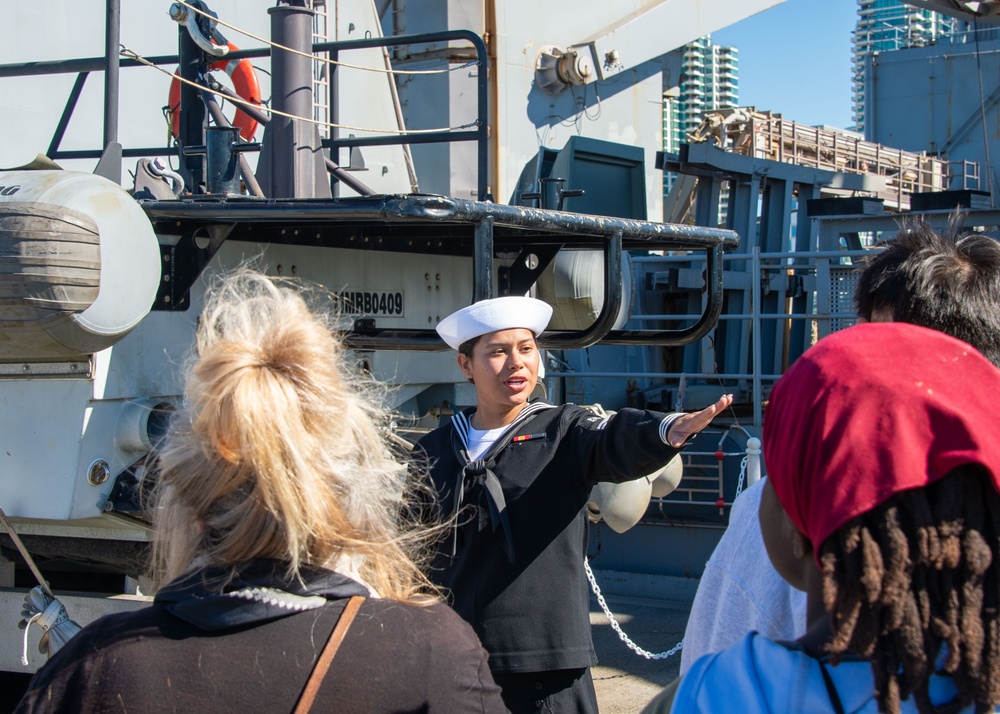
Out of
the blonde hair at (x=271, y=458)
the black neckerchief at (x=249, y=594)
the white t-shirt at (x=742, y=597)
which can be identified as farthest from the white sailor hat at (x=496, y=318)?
the black neckerchief at (x=249, y=594)

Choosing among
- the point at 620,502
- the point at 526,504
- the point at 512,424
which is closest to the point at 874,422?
the point at 526,504

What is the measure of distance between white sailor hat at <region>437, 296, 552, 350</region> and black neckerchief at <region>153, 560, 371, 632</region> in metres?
1.51

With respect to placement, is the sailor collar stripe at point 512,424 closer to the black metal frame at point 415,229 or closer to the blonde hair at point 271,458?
the black metal frame at point 415,229

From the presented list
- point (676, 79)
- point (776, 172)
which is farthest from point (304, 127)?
point (776, 172)

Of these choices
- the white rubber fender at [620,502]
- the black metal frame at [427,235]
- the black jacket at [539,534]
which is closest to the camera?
the black jacket at [539,534]

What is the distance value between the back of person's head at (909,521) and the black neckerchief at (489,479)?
64.5 inches

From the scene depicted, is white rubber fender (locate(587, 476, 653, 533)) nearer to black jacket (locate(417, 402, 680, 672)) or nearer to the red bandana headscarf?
black jacket (locate(417, 402, 680, 672))

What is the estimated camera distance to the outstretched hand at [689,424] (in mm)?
2457

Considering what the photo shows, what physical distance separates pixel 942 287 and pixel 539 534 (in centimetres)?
132

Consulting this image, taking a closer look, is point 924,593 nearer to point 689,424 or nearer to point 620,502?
point 689,424

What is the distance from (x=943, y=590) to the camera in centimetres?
100

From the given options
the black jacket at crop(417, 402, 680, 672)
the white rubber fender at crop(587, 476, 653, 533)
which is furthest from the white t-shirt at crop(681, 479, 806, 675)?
the white rubber fender at crop(587, 476, 653, 533)

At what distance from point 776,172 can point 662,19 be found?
3.41 metres

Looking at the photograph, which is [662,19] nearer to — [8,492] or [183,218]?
[183,218]
